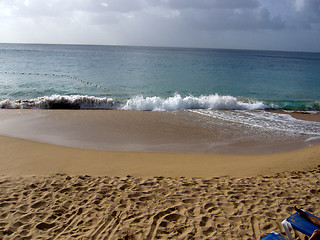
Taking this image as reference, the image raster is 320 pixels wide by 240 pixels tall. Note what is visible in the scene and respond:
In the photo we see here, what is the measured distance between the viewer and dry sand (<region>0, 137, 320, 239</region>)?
12.5 ft

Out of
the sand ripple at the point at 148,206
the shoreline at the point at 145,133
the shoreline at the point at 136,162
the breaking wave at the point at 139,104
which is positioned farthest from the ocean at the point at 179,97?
the sand ripple at the point at 148,206

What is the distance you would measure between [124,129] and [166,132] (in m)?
1.70

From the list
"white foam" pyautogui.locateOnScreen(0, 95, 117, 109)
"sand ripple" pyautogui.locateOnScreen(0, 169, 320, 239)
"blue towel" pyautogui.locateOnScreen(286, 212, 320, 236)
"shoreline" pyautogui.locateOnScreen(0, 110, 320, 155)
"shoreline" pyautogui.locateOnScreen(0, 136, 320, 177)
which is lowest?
"sand ripple" pyautogui.locateOnScreen(0, 169, 320, 239)

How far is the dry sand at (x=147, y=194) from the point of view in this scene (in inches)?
151

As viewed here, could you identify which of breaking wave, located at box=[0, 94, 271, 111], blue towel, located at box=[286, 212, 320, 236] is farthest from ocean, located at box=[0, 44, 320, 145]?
blue towel, located at box=[286, 212, 320, 236]

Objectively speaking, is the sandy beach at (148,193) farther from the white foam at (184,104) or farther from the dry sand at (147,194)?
the white foam at (184,104)

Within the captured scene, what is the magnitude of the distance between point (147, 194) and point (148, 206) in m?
0.40

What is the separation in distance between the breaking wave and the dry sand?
22.0ft

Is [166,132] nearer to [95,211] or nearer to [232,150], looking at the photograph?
[232,150]

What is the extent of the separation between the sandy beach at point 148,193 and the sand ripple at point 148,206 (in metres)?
0.02

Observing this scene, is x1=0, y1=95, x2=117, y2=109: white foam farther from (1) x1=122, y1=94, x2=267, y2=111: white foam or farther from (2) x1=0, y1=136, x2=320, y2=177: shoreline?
(2) x1=0, y1=136, x2=320, y2=177: shoreline

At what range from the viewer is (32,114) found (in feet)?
36.9

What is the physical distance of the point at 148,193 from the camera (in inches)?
189

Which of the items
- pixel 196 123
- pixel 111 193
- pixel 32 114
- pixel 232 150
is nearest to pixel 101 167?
pixel 111 193
